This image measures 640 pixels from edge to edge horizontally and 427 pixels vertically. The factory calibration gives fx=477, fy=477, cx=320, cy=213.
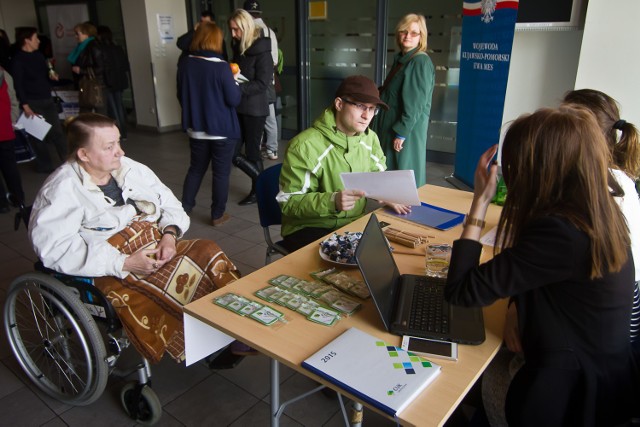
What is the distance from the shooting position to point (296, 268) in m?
1.55

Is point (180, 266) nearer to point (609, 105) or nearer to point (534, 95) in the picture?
point (609, 105)

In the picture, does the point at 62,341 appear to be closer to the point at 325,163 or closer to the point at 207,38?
the point at 325,163

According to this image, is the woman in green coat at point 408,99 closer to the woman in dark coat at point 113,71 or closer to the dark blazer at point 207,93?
the dark blazer at point 207,93

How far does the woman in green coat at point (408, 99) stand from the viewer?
3094mm

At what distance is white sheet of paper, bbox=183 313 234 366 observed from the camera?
1.34 meters

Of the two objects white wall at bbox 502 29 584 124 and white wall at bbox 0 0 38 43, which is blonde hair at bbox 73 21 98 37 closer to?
white wall at bbox 0 0 38 43

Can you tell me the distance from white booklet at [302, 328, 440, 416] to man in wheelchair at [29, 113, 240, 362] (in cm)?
87

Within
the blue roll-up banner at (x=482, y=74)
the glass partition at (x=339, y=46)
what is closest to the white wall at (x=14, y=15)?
the glass partition at (x=339, y=46)

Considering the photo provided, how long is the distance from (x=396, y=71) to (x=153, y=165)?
11.4 feet

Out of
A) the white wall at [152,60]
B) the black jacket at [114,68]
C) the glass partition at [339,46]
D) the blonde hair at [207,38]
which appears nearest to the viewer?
the blonde hair at [207,38]

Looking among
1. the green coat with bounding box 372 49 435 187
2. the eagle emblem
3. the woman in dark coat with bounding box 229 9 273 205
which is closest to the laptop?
the green coat with bounding box 372 49 435 187

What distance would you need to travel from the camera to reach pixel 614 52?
3154mm

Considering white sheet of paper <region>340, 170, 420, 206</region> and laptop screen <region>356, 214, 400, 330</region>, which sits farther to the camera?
white sheet of paper <region>340, 170, 420, 206</region>

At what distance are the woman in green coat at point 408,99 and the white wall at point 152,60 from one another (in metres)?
4.89
